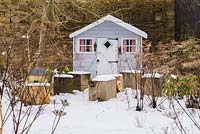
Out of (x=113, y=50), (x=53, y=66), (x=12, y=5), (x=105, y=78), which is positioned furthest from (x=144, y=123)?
(x=12, y=5)

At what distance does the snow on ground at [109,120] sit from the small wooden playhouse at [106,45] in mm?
3788

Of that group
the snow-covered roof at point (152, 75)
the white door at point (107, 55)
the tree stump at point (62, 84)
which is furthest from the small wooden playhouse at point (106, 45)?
the snow-covered roof at point (152, 75)

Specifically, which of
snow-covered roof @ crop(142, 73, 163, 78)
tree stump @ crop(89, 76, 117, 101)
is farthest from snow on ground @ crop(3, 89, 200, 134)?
snow-covered roof @ crop(142, 73, 163, 78)

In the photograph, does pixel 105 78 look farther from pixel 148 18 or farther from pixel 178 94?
pixel 148 18

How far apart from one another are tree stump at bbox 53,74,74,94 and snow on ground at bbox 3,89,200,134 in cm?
116

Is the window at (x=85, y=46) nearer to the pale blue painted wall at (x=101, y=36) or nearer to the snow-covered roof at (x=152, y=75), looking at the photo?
the pale blue painted wall at (x=101, y=36)

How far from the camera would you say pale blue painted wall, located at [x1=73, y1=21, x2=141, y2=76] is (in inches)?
468

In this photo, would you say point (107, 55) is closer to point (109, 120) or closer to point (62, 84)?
point (62, 84)

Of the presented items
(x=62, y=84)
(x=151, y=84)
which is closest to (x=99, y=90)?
(x=151, y=84)

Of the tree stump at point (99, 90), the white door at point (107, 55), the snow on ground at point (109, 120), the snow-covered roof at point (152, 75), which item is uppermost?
the white door at point (107, 55)

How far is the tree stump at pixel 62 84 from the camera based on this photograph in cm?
938

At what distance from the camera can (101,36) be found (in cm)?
1213

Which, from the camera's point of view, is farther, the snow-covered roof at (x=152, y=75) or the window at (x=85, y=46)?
the window at (x=85, y=46)

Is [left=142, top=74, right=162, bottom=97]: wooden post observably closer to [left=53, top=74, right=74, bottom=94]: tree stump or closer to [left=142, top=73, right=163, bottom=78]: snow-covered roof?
[left=142, top=73, right=163, bottom=78]: snow-covered roof
